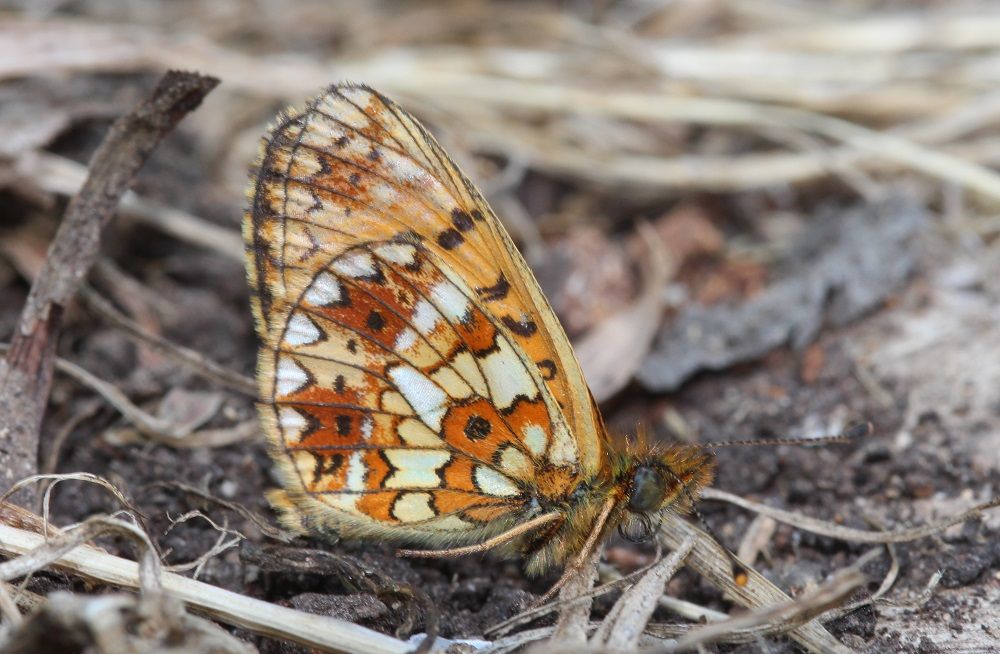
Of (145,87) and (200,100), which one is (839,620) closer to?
(200,100)

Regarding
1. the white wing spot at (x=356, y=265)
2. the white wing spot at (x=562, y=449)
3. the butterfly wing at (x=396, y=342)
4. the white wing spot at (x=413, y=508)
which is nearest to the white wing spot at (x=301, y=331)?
the butterfly wing at (x=396, y=342)

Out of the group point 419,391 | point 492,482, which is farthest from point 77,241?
point 492,482

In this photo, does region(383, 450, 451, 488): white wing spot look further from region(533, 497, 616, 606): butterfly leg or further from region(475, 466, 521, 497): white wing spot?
region(533, 497, 616, 606): butterfly leg

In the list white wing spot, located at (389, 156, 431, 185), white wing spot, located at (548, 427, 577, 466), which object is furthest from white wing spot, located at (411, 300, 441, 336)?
white wing spot, located at (548, 427, 577, 466)

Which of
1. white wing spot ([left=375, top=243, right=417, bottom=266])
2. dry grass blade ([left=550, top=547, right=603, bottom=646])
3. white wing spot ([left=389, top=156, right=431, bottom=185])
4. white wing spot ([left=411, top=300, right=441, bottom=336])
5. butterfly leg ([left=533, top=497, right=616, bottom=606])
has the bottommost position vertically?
dry grass blade ([left=550, top=547, right=603, bottom=646])

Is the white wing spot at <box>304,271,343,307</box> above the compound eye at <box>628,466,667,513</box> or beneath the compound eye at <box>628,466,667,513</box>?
above

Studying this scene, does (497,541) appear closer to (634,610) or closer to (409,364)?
(634,610)
